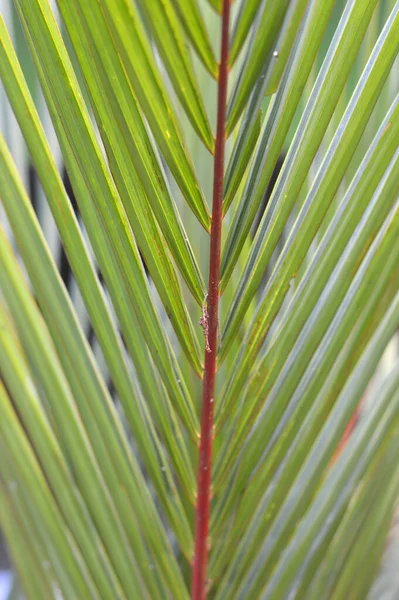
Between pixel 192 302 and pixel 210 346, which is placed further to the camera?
pixel 192 302

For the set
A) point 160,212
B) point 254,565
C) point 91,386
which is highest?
point 160,212

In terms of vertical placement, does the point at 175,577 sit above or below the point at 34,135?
below

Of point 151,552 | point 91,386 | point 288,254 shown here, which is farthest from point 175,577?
point 288,254

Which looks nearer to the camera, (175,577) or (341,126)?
(341,126)

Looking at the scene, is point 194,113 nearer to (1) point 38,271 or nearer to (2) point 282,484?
(1) point 38,271
